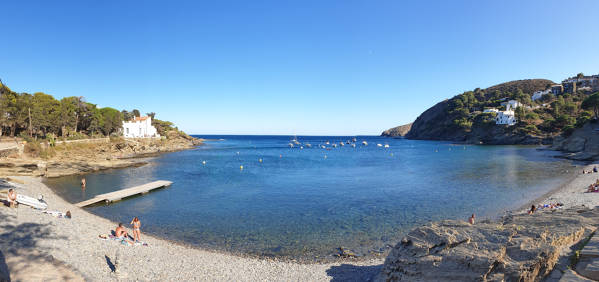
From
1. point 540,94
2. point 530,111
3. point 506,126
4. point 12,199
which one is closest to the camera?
point 12,199

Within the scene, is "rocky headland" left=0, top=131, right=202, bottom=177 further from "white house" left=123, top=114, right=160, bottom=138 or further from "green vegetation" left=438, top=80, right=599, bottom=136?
"green vegetation" left=438, top=80, right=599, bottom=136

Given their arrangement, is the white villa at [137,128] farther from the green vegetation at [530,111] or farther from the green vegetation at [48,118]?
the green vegetation at [530,111]

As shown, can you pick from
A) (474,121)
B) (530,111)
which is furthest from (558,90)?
(474,121)

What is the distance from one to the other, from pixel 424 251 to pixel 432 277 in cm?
80

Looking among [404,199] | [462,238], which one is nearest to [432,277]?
[462,238]

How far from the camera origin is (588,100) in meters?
71.4

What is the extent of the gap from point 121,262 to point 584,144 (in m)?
82.8

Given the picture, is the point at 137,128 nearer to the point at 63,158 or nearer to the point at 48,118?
the point at 48,118

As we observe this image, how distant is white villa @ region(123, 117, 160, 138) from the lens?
8819cm

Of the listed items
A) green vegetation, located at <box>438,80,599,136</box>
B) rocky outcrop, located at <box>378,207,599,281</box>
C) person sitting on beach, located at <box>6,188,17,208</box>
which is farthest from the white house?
green vegetation, located at <box>438,80,599,136</box>

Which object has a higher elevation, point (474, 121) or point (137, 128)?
point (474, 121)

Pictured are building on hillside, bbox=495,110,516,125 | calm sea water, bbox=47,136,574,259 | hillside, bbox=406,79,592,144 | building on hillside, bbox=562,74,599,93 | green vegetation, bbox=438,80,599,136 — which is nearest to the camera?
→ calm sea water, bbox=47,136,574,259

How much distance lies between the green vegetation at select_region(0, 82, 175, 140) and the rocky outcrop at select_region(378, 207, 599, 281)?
57.2 meters

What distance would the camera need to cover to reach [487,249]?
755cm
